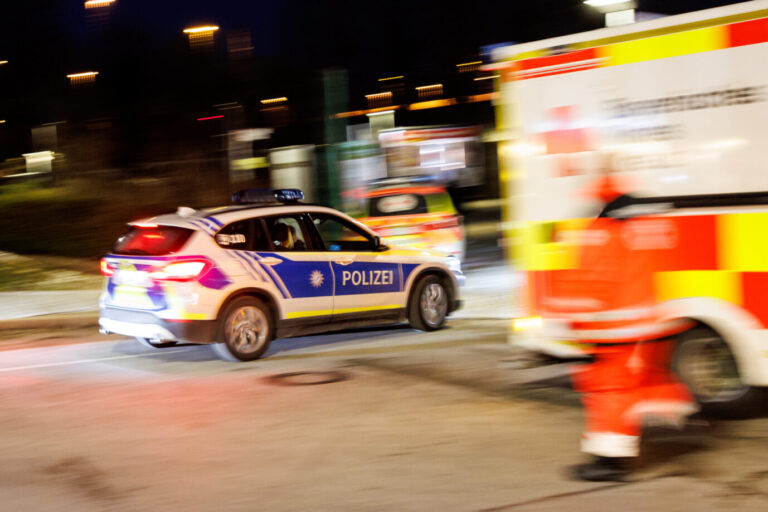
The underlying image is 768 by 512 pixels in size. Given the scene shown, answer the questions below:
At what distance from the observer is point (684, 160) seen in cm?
688

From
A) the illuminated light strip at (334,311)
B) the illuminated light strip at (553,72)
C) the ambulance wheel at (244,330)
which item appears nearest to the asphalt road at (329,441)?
the ambulance wheel at (244,330)

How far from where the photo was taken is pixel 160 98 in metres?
34.3

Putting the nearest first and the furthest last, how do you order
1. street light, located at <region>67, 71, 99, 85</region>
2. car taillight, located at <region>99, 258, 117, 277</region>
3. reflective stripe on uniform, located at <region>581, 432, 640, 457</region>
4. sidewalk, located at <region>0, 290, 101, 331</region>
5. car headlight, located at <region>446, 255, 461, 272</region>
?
1. reflective stripe on uniform, located at <region>581, 432, 640, 457</region>
2. car taillight, located at <region>99, 258, 117, 277</region>
3. car headlight, located at <region>446, 255, 461, 272</region>
4. sidewalk, located at <region>0, 290, 101, 331</region>
5. street light, located at <region>67, 71, 99, 85</region>

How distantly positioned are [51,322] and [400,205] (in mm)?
6097

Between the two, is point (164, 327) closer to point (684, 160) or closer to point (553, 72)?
point (553, 72)

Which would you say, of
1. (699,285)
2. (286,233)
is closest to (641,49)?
(699,285)

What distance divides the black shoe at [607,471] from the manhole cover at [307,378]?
3.59 meters

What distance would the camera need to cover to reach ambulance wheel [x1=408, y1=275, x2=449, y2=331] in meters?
11.5

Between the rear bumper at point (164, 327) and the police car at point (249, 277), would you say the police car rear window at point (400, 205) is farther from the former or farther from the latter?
the rear bumper at point (164, 327)

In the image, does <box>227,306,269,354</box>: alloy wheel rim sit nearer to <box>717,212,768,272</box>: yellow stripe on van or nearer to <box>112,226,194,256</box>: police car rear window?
<box>112,226,194,256</box>: police car rear window

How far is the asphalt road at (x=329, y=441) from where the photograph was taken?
551 centimetres

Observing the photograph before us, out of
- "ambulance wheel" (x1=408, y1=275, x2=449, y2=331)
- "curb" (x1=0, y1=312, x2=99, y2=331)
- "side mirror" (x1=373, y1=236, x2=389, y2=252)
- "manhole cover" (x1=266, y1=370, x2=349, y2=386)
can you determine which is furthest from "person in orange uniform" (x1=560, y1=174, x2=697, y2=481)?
"curb" (x1=0, y1=312, x2=99, y2=331)

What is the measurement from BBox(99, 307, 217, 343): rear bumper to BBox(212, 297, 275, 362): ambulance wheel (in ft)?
0.55

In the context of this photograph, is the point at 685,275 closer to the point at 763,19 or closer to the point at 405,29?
the point at 763,19
